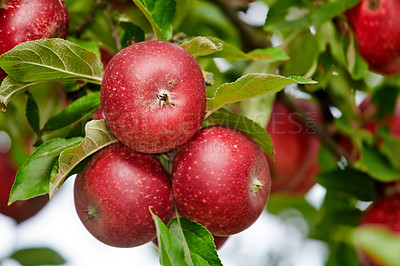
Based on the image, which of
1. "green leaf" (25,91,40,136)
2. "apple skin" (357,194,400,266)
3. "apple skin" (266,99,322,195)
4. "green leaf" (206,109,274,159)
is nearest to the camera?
"green leaf" (206,109,274,159)

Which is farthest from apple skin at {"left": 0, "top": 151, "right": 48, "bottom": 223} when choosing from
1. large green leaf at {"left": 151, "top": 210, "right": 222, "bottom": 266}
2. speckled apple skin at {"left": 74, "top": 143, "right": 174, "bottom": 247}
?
large green leaf at {"left": 151, "top": 210, "right": 222, "bottom": 266}

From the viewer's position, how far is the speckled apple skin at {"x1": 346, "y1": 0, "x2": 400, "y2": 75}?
5.17 ft

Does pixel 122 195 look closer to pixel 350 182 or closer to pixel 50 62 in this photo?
pixel 50 62

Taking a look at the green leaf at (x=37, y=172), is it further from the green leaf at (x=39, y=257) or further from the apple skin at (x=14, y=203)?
the green leaf at (x=39, y=257)

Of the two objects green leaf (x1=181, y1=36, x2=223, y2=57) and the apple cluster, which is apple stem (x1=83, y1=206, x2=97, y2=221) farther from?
green leaf (x1=181, y1=36, x2=223, y2=57)

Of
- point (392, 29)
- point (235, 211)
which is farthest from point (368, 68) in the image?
point (235, 211)

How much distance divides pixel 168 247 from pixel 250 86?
1.19 ft

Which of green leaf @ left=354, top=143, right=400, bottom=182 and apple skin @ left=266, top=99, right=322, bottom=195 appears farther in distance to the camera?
apple skin @ left=266, top=99, right=322, bottom=195

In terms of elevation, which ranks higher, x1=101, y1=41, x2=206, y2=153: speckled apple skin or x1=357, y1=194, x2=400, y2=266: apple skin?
x1=101, y1=41, x2=206, y2=153: speckled apple skin

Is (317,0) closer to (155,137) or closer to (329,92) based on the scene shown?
(329,92)

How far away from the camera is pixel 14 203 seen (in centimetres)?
184

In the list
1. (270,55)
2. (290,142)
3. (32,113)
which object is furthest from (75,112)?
(290,142)

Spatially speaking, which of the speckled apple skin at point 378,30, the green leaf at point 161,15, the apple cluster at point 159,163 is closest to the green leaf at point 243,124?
the apple cluster at point 159,163

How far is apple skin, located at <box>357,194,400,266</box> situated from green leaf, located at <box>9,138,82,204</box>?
108 cm
